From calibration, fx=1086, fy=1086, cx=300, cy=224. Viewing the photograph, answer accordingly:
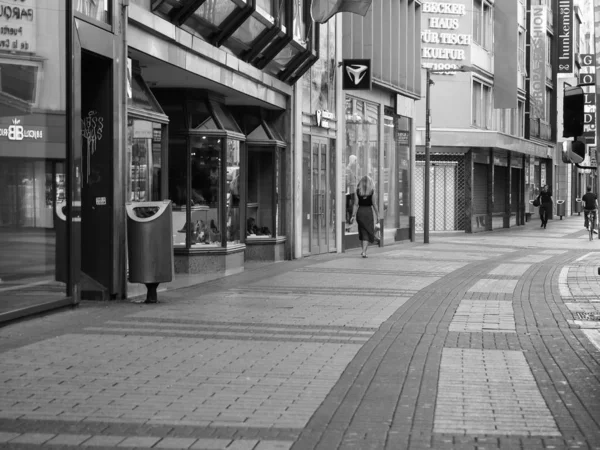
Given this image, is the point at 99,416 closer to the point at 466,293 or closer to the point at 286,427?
the point at 286,427

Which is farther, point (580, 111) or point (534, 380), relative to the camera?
point (580, 111)

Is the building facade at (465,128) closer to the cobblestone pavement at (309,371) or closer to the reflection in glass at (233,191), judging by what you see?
the reflection in glass at (233,191)

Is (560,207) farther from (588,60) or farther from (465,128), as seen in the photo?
(465,128)

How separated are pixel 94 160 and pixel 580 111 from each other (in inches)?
217

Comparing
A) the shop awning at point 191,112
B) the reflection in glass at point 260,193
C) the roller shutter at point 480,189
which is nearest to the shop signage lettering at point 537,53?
the roller shutter at point 480,189

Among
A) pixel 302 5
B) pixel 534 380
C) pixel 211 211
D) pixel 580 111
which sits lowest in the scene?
pixel 534 380

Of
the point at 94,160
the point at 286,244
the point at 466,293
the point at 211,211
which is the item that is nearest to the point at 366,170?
the point at 286,244

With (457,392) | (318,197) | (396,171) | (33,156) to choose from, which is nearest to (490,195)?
(396,171)

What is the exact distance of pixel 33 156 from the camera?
1105cm

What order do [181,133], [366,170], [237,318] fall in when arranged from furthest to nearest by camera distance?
1. [366,170]
2. [181,133]
3. [237,318]

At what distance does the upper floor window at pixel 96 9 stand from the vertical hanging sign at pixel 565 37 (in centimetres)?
5053

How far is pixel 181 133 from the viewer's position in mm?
17484

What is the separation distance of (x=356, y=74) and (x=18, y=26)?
14856 millimetres

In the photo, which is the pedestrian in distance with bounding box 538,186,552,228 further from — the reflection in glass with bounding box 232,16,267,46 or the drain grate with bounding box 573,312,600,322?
the drain grate with bounding box 573,312,600,322
